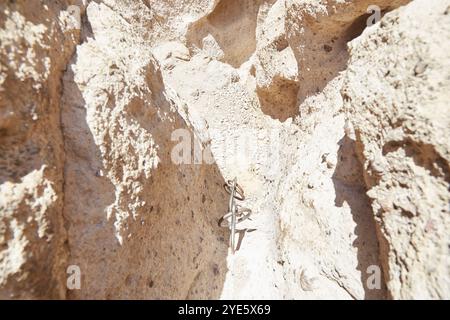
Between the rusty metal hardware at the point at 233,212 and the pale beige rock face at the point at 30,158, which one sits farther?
the rusty metal hardware at the point at 233,212

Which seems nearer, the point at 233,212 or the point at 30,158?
the point at 30,158

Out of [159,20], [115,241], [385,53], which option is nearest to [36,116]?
[115,241]

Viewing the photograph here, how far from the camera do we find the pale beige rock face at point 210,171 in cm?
85

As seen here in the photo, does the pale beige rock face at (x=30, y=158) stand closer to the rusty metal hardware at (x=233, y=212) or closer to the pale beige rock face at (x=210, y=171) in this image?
the pale beige rock face at (x=210, y=171)

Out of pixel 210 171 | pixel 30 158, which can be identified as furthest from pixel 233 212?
pixel 30 158

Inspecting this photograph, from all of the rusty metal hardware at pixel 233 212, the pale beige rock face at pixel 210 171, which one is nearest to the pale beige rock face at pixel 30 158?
the pale beige rock face at pixel 210 171

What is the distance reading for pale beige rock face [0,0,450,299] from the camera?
0.85 m

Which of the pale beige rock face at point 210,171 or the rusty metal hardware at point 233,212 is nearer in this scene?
the pale beige rock face at point 210,171

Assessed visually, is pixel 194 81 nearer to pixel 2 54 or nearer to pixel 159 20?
pixel 159 20

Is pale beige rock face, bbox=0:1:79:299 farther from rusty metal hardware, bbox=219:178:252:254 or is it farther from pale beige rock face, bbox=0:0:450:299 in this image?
rusty metal hardware, bbox=219:178:252:254

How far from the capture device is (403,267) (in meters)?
0.86

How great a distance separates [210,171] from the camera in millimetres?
1955

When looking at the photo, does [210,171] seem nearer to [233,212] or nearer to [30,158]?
[233,212]
